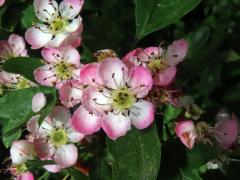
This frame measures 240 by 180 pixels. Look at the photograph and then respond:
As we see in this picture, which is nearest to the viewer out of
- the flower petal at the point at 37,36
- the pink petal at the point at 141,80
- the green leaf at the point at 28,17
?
the pink petal at the point at 141,80

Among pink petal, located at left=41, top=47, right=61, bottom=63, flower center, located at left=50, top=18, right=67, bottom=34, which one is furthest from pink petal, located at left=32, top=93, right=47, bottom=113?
flower center, located at left=50, top=18, right=67, bottom=34

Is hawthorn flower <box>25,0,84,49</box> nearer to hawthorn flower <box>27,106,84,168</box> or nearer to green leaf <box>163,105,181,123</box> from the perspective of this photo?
hawthorn flower <box>27,106,84,168</box>

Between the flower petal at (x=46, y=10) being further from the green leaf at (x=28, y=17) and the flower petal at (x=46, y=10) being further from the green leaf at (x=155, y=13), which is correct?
the green leaf at (x=155, y=13)

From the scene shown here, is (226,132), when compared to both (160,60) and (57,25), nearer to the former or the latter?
(160,60)

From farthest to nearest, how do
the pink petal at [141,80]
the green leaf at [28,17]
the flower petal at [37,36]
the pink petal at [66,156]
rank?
the green leaf at [28,17] → the flower petal at [37,36] → the pink petal at [66,156] → the pink petal at [141,80]

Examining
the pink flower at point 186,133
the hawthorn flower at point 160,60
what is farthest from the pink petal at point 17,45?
the pink flower at point 186,133
